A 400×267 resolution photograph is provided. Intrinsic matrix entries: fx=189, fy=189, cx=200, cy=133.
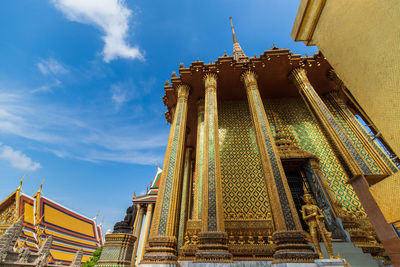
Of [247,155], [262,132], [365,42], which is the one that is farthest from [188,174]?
[365,42]

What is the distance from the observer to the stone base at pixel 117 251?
420cm

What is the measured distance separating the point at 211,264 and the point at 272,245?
1.94 meters

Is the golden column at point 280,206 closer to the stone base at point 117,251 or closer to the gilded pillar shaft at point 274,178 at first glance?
the gilded pillar shaft at point 274,178

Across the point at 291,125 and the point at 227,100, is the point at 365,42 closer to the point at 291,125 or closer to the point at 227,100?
the point at 291,125

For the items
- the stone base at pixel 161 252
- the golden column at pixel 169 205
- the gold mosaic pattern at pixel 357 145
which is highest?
the gold mosaic pattern at pixel 357 145

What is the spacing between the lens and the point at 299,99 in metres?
9.52

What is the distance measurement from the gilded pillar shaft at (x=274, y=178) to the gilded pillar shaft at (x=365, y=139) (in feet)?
10.6

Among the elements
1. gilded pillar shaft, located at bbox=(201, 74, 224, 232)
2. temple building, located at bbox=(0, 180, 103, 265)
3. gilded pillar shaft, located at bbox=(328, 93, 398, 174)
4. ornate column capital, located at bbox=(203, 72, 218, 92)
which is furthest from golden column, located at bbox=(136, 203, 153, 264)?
gilded pillar shaft, located at bbox=(328, 93, 398, 174)

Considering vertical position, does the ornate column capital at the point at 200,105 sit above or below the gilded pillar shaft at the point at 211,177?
above

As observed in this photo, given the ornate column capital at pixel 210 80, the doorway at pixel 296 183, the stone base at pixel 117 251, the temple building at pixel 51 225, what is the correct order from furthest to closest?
the temple building at pixel 51 225 → the ornate column capital at pixel 210 80 → the doorway at pixel 296 183 → the stone base at pixel 117 251

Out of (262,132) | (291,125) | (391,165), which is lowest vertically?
(391,165)

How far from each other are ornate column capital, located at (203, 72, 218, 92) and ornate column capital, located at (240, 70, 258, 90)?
3.94ft

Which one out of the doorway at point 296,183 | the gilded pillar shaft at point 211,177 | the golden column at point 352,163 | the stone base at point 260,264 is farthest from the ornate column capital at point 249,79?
the stone base at point 260,264

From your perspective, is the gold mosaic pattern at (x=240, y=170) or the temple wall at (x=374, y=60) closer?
the temple wall at (x=374, y=60)
